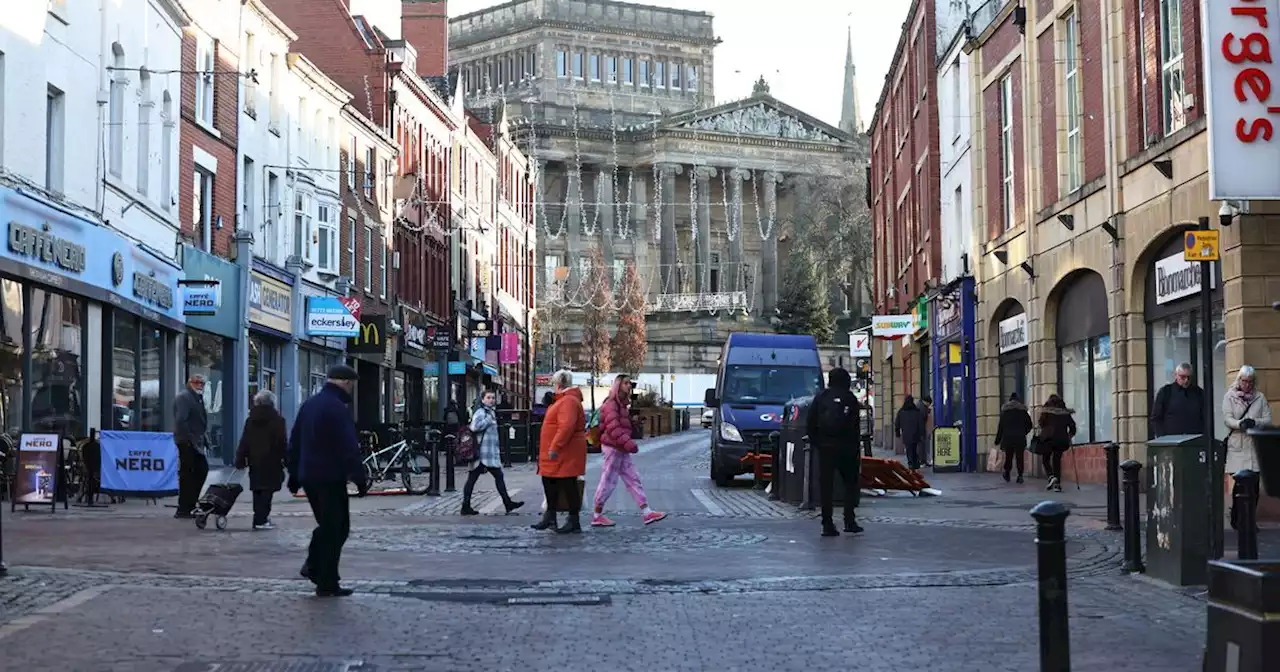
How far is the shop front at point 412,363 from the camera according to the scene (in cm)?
5359

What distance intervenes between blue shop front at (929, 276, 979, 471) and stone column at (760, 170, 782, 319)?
7892 centimetres

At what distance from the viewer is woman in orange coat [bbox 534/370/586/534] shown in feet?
59.2

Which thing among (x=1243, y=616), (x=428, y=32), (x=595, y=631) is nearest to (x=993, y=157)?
(x=595, y=631)

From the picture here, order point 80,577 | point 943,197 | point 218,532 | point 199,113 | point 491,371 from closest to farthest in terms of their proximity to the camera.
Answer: point 80,577
point 218,532
point 199,113
point 943,197
point 491,371

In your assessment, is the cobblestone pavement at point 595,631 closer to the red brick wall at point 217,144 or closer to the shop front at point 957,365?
the red brick wall at point 217,144

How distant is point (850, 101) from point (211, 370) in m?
122

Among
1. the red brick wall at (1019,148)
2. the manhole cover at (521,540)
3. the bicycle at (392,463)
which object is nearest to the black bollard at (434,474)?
the bicycle at (392,463)

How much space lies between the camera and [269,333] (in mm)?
39000

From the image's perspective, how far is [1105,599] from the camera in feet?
38.9

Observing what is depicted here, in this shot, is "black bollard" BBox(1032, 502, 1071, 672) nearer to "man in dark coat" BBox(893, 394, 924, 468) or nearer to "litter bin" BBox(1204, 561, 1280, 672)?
"litter bin" BBox(1204, 561, 1280, 672)

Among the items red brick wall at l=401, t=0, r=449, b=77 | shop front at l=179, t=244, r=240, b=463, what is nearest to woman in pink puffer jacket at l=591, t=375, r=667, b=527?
shop front at l=179, t=244, r=240, b=463

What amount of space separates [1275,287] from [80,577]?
Answer: 13.4 m

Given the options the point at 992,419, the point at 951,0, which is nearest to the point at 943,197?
the point at 951,0

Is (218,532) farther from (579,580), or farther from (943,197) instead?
(943,197)
